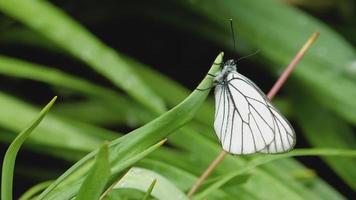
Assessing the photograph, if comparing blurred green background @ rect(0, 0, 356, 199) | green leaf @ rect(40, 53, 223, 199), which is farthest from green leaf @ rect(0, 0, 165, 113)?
green leaf @ rect(40, 53, 223, 199)

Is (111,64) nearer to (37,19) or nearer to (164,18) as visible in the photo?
(37,19)

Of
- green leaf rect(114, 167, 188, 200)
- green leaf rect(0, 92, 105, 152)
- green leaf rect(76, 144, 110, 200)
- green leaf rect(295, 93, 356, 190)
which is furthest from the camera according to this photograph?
green leaf rect(295, 93, 356, 190)

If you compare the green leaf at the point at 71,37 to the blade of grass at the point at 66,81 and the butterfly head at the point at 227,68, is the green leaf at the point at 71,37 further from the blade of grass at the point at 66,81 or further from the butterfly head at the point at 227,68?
the butterfly head at the point at 227,68

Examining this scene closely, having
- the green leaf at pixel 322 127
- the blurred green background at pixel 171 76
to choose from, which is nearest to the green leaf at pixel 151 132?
the blurred green background at pixel 171 76

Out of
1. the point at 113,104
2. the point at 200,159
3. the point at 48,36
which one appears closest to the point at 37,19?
the point at 48,36

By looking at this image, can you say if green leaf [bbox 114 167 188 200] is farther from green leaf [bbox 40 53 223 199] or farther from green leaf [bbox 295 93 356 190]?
green leaf [bbox 295 93 356 190]

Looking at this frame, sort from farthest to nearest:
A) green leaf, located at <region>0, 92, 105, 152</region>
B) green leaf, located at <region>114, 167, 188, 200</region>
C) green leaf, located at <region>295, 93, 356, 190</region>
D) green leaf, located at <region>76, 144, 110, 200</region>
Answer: green leaf, located at <region>295, 93, 356, 190</region>, green leaf, located at <region>0, 92, 105, 152</region>, green leaf, located at <region>114, 167, 188, 200</region>, green leaf, located at <region>76, 144, 110, 200</region>
